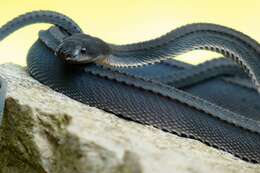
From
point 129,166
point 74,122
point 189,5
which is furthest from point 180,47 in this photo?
point 189,5

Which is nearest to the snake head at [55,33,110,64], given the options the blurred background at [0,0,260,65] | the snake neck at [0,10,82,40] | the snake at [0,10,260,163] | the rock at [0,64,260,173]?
the snake at [0,10,260,163]

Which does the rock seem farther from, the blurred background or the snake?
the blurred background

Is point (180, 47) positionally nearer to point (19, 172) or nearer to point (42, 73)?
point (42, 73)

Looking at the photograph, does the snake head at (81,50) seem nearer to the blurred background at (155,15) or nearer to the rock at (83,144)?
the rock at (83,144)

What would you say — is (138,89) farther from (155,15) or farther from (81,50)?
(155,15)

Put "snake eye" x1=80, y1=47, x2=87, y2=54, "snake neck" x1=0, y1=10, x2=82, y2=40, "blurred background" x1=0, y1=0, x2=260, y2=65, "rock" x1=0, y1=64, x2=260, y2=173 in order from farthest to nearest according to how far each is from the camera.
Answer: "blurred background" x1=0, y1=0, x2=260, y2=65
"snake neck" x1=0, y1=10, x2=82, y2=40
"snake eye" x1=80, y1=47, x2=87, y2=54
"rock" x1=0, y1=64, x2=260, y2=173

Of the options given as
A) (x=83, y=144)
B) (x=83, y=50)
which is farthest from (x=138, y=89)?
(x=83, y=144)
